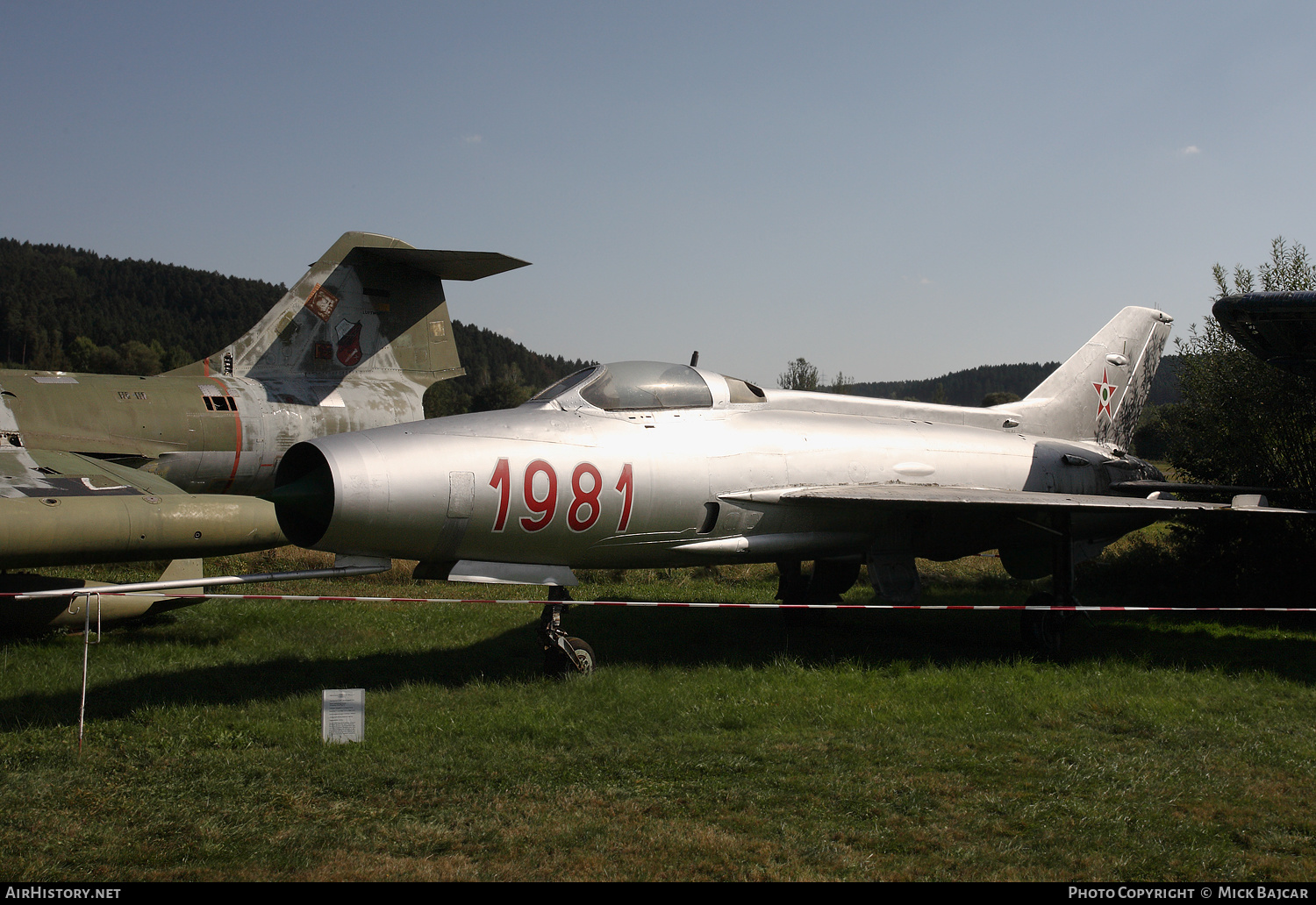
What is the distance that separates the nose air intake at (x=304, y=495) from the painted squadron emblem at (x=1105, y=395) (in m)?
9.82

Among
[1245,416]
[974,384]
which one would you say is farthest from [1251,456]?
[974,384]

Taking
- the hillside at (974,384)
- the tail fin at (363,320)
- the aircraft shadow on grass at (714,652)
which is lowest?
the aircraft shadow on grass at (714,652)

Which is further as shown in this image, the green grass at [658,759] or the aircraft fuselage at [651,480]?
A: the aircraft fuselage at [651,480]

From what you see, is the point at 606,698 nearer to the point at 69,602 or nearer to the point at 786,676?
the point at 786,676

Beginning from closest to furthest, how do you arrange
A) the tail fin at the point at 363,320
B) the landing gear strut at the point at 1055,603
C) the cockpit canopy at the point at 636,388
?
the cockpit canopy at the point at 636,388, the landing gear strut at the point at 1055,603, the tail fin at the point at 363,320

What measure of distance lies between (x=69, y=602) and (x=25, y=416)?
2.80 meters

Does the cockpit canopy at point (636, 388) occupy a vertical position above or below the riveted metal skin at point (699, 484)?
above

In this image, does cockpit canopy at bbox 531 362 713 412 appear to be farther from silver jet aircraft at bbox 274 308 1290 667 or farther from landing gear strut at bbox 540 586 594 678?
landing gear strut at bbox 540 586 594 678

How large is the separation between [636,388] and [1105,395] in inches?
291

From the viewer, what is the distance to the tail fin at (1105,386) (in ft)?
37.0

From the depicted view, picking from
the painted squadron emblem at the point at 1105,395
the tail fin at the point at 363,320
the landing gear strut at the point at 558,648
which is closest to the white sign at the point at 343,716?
the landing gear strut at the point at 558,648

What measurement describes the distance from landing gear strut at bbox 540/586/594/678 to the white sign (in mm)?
1852

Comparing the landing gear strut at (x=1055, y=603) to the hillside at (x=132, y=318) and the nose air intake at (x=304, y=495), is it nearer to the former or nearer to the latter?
the nose air intake at (x=304, y=495)

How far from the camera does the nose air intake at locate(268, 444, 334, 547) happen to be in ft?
20.0
